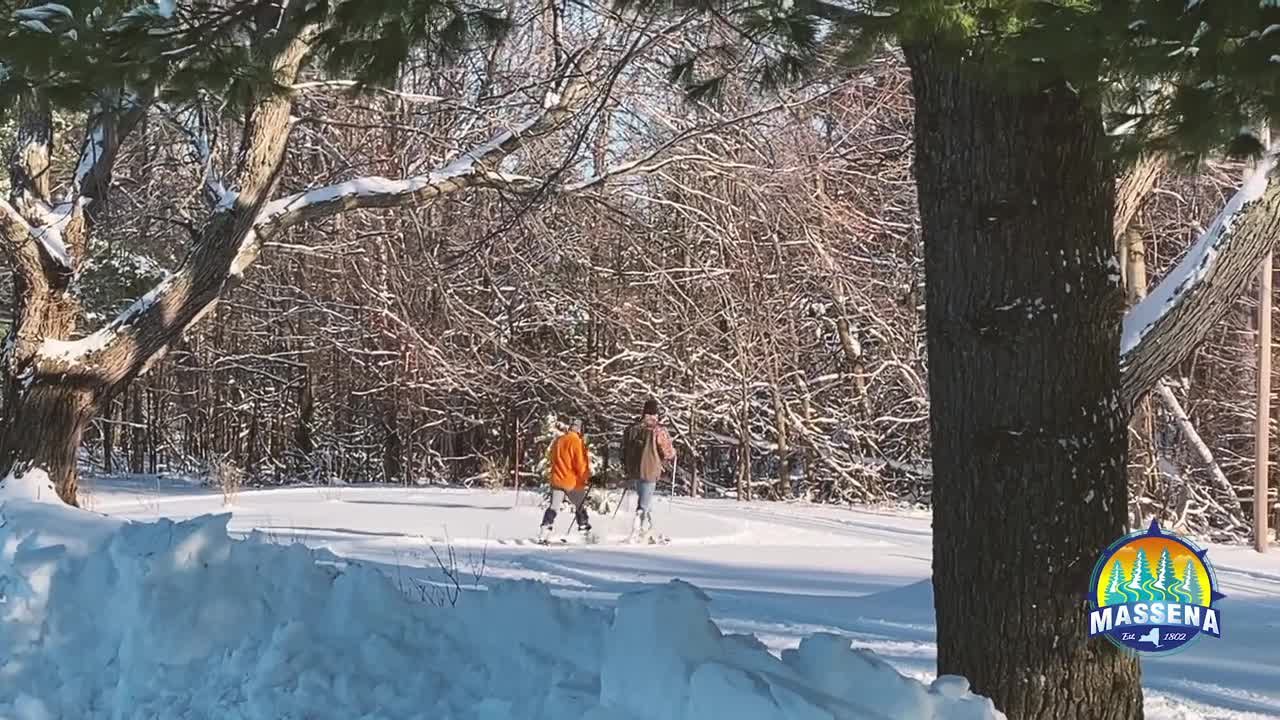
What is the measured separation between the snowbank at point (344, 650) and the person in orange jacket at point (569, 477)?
6391 mm

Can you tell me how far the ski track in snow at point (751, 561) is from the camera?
6.81 meters

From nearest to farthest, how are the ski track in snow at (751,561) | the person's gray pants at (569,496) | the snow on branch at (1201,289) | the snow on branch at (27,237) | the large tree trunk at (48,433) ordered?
the snow on branch at (1201,289) → the ski track in snow at (751,561) → the large tree trunk at (48,433) → the snow on branch at (27,237) → the person's gray pants at (569,496)

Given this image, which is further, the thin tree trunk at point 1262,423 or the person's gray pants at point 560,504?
the thin tree trunk at point 1262,423

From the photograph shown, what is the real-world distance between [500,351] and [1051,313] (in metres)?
20.7

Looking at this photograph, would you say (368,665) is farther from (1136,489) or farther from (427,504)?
(1136,489)

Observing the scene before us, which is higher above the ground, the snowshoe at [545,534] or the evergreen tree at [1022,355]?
the evergreen tree at [1022,355]

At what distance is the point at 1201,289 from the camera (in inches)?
202

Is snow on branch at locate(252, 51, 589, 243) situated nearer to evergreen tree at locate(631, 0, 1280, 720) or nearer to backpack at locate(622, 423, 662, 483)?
backpack at locate(622, 423, 662, 483)

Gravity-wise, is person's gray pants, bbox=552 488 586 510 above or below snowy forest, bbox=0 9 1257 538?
below

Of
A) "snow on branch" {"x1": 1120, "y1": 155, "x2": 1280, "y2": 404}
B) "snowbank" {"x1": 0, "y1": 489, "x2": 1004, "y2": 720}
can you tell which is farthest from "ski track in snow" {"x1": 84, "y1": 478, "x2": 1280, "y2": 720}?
"snowbank" {"x1": 0, "y1": 489, "x2": 1004, "y2": 720}

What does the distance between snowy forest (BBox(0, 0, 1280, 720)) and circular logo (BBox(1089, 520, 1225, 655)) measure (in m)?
0.03

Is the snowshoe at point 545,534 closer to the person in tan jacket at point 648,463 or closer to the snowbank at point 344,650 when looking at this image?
the person in tan jacket at point 648,463

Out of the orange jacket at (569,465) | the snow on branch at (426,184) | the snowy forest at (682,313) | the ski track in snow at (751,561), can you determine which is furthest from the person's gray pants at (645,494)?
the snowy forest at (682,313)

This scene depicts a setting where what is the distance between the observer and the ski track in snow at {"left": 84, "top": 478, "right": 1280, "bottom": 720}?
268 inches
